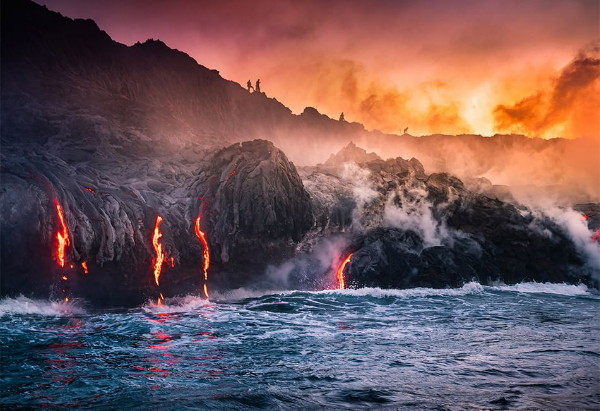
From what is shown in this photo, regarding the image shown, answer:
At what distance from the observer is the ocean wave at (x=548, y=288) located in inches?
1714

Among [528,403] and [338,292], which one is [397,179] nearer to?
[338,292]

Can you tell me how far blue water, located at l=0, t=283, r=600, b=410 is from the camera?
11039mm

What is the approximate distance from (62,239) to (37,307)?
16.7ft

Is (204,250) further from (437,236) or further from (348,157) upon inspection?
(348,157)

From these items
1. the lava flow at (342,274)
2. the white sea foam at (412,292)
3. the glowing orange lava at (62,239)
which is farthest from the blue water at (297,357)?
the lava flow at (342,274)

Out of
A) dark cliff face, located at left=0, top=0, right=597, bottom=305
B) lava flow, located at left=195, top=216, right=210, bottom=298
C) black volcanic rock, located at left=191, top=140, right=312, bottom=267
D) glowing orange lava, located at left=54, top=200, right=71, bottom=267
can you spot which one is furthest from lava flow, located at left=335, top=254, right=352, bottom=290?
glowing orange lava, located at left=54, top=200, right=71, bottom=267

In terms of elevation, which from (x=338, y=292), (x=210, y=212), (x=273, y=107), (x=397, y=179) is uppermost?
(x=273, y=107)

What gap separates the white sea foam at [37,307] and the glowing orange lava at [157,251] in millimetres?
6560

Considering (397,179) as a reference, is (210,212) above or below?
below

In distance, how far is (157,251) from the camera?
3425cm

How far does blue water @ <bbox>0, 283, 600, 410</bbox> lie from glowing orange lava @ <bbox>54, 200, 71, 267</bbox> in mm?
3258

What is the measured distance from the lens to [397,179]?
171 feet

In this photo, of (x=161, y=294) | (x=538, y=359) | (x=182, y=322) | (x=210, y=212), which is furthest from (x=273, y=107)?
(x=538, y=359)

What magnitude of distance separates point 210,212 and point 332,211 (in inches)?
548
